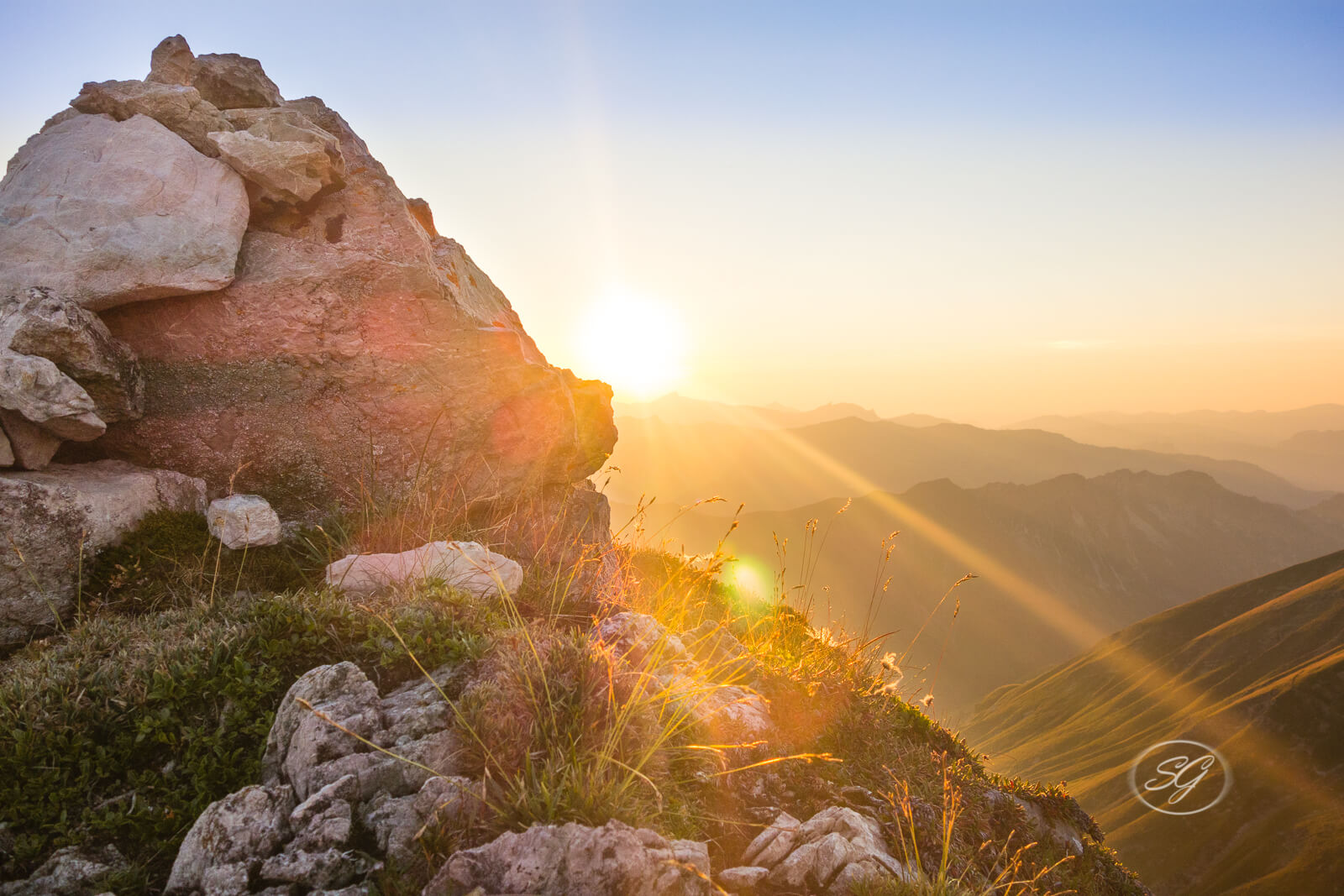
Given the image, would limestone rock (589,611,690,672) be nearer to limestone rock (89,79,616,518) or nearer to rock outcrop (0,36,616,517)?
limestone rock (89,79,616,518)

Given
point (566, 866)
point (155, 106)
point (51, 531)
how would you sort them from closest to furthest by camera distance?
1. point (566, 866)
2. point (51, 531)
3. point (155, 106)

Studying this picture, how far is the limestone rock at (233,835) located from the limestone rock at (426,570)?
2977 mm

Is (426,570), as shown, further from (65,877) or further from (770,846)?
(770,846)

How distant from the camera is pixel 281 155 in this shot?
400 inches

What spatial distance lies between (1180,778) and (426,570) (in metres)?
164

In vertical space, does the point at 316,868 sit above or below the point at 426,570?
→ below

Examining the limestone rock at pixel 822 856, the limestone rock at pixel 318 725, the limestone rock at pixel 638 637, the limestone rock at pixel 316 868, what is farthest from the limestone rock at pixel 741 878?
the limestone rock at pixel 318 725

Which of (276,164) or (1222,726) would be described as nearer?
(276,164)

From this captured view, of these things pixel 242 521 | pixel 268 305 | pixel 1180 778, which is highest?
pixel 268 305

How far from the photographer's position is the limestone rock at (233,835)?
145 inches

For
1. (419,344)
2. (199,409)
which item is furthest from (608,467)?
(199,409)

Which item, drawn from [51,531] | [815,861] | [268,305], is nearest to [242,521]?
[51,531]

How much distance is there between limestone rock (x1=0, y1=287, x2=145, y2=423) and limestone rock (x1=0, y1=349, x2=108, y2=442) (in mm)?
188

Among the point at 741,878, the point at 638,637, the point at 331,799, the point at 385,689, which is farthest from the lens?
the point at 638,637
